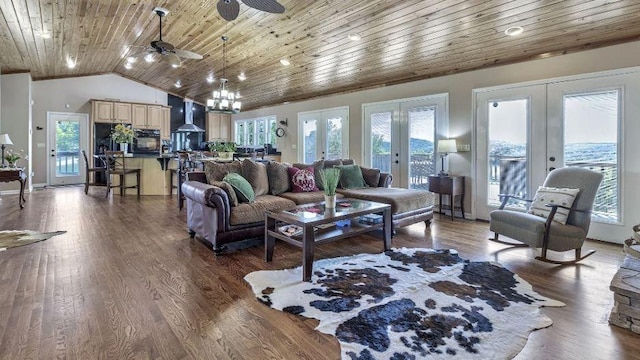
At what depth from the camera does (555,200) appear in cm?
352

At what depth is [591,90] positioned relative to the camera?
4.21m

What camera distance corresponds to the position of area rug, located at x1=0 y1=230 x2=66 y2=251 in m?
3.83

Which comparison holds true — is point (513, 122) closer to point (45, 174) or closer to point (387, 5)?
point (387, 5)

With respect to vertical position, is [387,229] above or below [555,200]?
below

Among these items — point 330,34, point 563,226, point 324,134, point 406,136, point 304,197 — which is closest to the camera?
point 563,226

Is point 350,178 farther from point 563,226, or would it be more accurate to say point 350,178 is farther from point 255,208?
point 563,226

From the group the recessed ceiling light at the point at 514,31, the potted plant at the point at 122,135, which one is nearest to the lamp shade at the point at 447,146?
the recessed ceiling light at the point at 514,31

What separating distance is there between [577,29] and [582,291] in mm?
3032

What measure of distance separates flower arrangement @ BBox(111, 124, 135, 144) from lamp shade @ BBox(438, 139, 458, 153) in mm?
7968

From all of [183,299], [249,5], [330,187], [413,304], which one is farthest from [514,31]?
[183,299]

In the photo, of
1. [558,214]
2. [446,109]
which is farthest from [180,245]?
[446,109]

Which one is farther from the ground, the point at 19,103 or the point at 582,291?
the point at 19,103

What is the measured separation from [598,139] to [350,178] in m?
3.22

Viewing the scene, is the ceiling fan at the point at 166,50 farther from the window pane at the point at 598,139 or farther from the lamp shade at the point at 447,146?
the window pane at the point at 598,139
